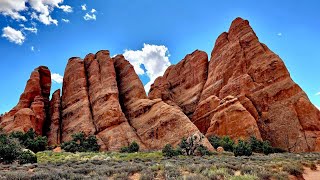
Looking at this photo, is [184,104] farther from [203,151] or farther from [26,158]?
[26,158]

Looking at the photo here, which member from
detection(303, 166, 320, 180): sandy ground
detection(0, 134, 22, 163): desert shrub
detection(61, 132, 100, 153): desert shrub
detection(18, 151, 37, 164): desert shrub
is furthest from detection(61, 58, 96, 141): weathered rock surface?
detection(303, 166, 320, 180): sandy ground

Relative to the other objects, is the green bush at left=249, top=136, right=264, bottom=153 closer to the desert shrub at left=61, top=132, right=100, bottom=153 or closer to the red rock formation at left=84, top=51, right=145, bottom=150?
the red rock formation at left=84, top=51, right=145, bottom=150

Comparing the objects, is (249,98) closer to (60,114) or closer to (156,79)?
(156,79)

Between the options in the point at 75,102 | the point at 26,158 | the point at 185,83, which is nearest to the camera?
the point at 26,158

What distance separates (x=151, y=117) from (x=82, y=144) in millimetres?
14796

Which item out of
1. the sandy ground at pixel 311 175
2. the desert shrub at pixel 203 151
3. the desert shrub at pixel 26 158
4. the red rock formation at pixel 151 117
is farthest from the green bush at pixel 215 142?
the desert shrub at pixel 26 158

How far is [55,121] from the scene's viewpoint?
6762 centimetres

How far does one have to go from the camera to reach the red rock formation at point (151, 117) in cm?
5644

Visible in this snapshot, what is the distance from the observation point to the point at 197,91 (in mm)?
80312

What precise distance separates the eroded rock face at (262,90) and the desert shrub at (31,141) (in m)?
33.0

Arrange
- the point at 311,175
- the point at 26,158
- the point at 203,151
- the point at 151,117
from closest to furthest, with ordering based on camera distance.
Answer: the point at 311,175
the point at 26,158
the point at 203,151
the point at 151,117

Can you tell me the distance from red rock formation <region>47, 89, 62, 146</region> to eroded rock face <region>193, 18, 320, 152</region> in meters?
→ 31.2

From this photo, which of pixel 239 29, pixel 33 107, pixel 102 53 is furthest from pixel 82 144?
pixel 239 29

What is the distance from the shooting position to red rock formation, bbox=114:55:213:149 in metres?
56.4
